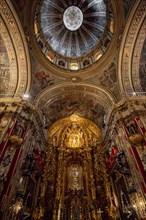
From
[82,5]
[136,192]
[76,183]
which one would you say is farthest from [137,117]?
[82,5]

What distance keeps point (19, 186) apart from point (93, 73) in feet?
37.4

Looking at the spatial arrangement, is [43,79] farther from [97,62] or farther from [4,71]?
[97,62]

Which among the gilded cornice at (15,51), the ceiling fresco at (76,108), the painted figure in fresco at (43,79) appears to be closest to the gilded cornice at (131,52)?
the ceiling fresco at (76,108)

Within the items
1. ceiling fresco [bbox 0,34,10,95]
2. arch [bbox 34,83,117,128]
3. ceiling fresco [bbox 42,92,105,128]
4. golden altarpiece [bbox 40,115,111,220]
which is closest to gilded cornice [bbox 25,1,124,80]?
arch [bbox 34,83,117,128]

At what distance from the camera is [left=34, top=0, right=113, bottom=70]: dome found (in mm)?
15604

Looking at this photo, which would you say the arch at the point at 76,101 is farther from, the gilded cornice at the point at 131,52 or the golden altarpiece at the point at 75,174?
the gilded cornice at the point at 131,52

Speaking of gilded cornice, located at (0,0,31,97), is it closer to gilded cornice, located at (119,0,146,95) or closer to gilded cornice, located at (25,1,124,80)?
gilded cornice, located at (25,1,124,80)

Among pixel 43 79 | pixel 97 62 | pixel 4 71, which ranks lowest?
pixel 4 71

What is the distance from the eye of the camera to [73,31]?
18438 mm

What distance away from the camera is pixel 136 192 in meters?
7.50

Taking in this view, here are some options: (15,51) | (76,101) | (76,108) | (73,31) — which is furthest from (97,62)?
(15,51)

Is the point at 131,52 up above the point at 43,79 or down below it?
above

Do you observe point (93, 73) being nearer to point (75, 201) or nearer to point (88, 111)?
point (88, 111)

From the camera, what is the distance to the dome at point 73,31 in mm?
15604
